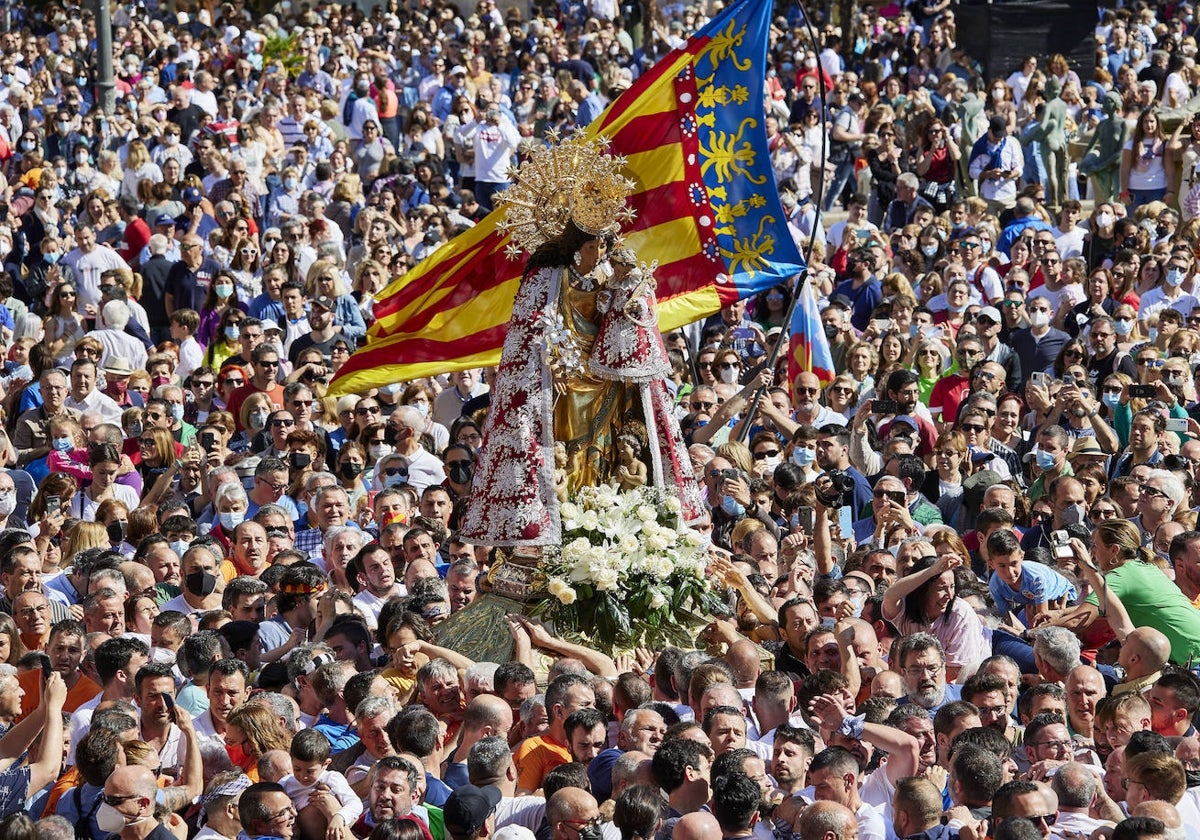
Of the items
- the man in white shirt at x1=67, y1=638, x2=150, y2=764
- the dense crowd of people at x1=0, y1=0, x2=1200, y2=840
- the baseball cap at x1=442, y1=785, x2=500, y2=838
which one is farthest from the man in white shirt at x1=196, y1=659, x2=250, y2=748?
the baseball cap at x1=442, y1=785, x2=500, y2=838

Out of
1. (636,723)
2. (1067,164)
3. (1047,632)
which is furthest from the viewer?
(1067,164)

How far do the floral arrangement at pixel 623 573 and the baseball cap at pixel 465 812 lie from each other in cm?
302

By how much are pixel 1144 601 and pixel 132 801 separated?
17.2 feet

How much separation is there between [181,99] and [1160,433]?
14.4 m

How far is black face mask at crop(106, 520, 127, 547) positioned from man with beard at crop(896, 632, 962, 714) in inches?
224

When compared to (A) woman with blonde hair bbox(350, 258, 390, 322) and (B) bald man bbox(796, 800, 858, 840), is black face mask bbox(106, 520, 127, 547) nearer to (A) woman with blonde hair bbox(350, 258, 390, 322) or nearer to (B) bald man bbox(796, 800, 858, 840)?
(A) woman with blonde hair bbox(350, 258, 390, 322)

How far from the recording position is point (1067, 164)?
23.4 metres

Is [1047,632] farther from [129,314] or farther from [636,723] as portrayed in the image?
[129,314]

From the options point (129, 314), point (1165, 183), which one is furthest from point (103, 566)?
point (1165, 183)

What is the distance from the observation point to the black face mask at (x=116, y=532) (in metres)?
13.6

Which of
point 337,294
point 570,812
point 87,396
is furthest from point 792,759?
point 337,294

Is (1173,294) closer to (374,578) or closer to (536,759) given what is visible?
(374,578)

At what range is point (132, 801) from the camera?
27.0 feet

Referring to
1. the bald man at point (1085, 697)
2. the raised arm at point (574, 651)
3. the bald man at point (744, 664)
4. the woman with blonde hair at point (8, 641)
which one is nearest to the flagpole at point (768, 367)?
the raised arm at point (574, 651)
